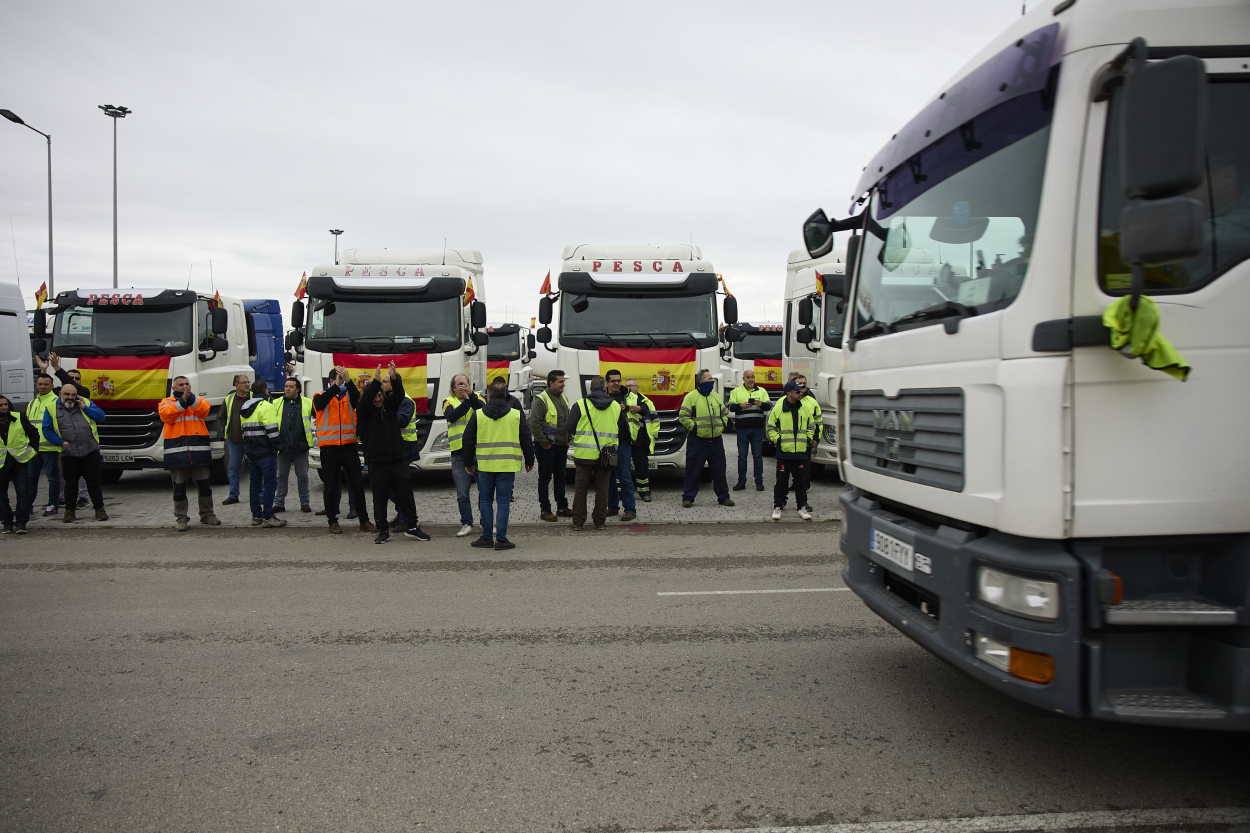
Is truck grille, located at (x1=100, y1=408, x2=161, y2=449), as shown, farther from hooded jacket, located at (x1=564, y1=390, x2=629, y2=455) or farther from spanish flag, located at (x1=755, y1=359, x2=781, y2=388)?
spanish flag, located at (x1=755, y1=359, x2=781, y2=388)

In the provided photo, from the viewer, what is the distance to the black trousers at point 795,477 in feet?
35.6

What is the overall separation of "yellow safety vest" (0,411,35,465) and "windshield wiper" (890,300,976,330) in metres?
10.4

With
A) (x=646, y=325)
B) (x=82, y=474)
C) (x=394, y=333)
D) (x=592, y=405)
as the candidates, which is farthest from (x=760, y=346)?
(x=82, y=474)

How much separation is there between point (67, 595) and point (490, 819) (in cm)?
553

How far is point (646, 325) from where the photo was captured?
12633 mm

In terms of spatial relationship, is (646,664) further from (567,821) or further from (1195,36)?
(1195,36)

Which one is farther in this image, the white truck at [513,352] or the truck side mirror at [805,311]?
the white truck at [513,352]

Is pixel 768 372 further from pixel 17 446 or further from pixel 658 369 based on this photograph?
pixel 17 446

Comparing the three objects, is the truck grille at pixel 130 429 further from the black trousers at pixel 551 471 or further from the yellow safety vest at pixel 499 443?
the yellow safety vest at pixel 499 443

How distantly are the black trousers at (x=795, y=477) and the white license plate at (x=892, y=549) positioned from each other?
6611 millimetres

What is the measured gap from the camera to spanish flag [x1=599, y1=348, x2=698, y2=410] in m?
12.5

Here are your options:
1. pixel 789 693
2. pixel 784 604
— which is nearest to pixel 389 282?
pixel 784 604

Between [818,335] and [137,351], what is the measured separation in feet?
32.9

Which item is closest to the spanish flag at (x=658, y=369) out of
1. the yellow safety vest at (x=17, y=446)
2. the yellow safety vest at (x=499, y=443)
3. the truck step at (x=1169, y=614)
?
the yellow safety vest at (x=499, y=443)
